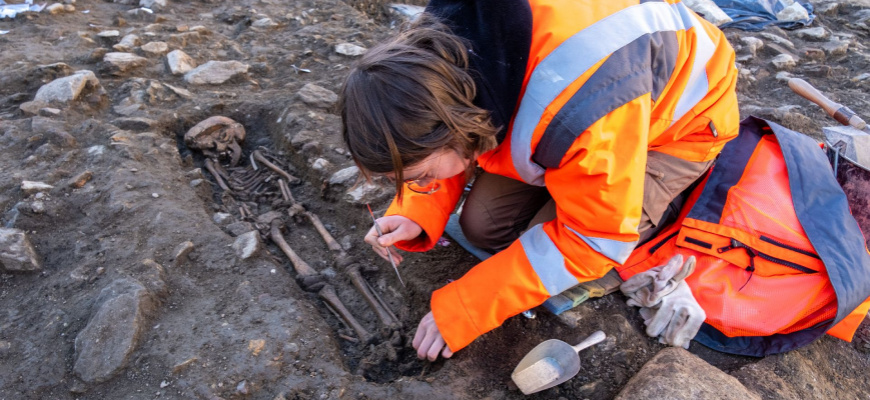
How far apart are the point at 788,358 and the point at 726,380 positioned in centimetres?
57

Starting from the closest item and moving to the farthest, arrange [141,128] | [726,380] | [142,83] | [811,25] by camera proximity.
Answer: [726,380]
[141,128]
[142,83]
[811,25]

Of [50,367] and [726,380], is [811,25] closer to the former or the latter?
[726,380]

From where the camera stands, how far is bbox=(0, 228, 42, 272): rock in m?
2.47

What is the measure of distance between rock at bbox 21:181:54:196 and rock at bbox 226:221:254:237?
3.15 ft

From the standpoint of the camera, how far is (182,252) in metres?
2.62

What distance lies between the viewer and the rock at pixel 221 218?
3.06 meters

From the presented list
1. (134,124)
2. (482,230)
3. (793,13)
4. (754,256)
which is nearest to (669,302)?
(754,256)

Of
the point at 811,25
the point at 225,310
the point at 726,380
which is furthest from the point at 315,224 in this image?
the point at 811,25

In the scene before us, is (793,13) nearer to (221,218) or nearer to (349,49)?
(349,49)

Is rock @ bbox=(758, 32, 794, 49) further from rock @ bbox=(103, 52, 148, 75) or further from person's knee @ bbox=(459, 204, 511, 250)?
rock @ bbox=(103, 52, 148, 75)

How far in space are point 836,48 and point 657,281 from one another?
4.65 m

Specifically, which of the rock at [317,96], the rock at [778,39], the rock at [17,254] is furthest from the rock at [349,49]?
the rock at [778,39]

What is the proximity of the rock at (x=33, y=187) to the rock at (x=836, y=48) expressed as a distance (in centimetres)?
679

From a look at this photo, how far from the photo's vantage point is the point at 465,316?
7.16 ft
